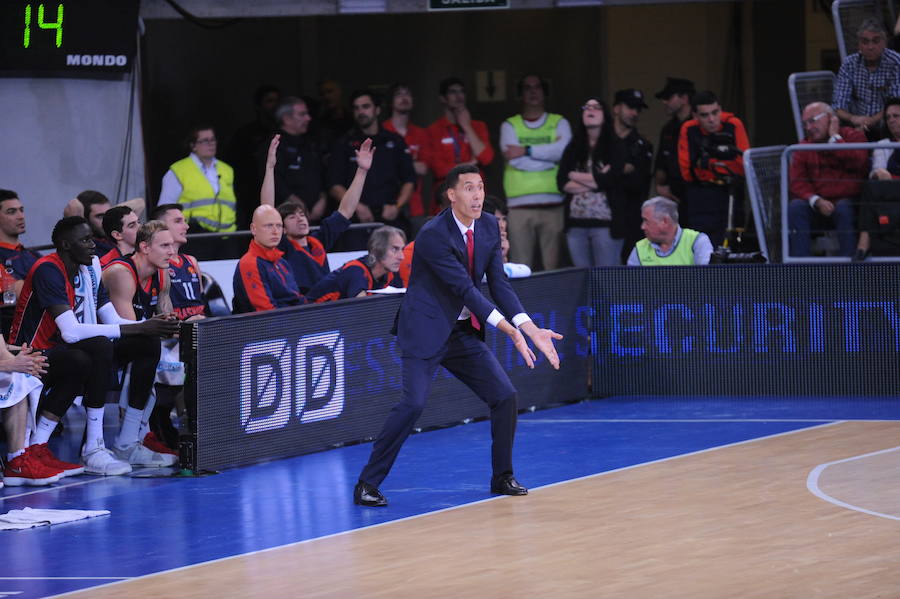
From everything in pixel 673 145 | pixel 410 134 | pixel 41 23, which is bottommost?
pixel 673 145

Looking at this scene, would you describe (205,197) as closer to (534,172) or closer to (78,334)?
(534,172)

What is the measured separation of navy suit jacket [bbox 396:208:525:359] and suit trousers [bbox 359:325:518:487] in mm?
128

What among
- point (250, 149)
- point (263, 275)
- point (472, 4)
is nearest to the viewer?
point (263, 275)

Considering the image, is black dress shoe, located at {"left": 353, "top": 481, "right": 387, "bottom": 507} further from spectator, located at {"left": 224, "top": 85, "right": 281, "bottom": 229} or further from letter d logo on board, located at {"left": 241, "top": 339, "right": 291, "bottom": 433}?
spectator, located at {"left": 224, "top": 85, "right": 281, "bottom": 229}

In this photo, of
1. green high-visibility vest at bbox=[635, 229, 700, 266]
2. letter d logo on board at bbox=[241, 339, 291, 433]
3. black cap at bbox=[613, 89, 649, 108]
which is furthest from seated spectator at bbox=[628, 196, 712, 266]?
letter d logo on board at bbox=[241, 339, 291, 433]

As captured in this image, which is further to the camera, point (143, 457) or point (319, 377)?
point (319, 377)

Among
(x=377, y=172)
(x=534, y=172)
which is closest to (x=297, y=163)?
(x=377, y=172)

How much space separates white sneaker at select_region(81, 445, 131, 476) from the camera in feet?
38.3

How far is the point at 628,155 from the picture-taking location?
1638 cm

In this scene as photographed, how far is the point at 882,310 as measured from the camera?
1395cm

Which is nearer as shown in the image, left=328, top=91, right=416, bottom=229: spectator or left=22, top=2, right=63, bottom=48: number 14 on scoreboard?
left=22, top=2, right=63, bottom=48: number 14 on scoreboard

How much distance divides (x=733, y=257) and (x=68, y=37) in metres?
6.69

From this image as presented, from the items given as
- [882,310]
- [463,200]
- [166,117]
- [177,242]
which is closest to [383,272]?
[177,242]

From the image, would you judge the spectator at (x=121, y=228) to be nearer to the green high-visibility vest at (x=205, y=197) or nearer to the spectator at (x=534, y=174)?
the green high-visibility vest at (x=205, y=197)
